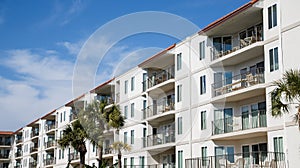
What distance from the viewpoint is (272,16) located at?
2781 centimetres

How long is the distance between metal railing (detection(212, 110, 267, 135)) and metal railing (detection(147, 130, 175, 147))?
283 inches

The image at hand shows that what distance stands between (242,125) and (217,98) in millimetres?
3205

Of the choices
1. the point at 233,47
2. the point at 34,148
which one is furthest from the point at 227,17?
the point at 34,148

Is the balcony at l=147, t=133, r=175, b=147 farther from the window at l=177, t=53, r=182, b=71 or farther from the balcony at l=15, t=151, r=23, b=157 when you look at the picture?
the balcony at l=15, t=151, r=23, b=157

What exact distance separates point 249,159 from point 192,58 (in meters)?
10.5

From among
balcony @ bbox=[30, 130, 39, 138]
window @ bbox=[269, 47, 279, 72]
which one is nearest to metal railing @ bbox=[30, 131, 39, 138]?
balcony @ bbox=[30, 130, 39, 138]

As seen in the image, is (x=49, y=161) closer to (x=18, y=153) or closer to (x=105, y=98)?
(x=105, y=98)

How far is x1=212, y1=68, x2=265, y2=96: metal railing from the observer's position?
2959 centimetres

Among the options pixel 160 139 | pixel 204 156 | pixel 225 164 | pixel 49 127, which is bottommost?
pixel 225 164

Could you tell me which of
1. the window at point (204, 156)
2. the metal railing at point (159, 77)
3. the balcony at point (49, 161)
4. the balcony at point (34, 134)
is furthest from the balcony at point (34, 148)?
the window at point (204, 156)

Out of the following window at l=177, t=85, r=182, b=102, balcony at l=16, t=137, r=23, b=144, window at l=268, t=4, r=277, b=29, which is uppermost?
window at l=268, t=4, r=277, b=29

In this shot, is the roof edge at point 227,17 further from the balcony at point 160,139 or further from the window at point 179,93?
the balcony at point 160,139

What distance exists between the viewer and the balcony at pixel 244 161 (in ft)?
84.3

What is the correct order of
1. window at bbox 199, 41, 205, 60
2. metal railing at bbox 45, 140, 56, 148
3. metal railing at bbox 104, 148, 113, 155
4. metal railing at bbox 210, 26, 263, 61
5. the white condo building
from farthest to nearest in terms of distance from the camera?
metal railing at bbox 45, 140, 56, 148 < metal railing at bbox 104, 148, 113, 155 < window at bbox 199, 41, 205, 60 < metal railing at bbox 210, 26, 263, 61 < the white condo building
